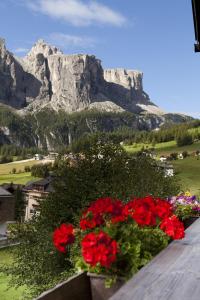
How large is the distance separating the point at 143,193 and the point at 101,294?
34412 millimetres

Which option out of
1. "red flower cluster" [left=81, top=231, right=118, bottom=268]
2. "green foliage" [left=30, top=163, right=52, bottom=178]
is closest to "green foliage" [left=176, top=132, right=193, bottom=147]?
"green foliage" [left=30, top=163, right=52, bottom=178]

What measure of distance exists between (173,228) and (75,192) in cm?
3620

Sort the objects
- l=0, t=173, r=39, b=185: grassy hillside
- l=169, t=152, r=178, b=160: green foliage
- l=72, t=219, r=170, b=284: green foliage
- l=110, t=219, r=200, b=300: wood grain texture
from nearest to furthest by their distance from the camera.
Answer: l=110, t=219, r=200, b=300: wood grain texture → l=72, t=219, r=170, b=284: green foliage → l=169, t=152, r=178, b=160: green foliage → l=0, t=173, r=39, b=185: grassy hillside

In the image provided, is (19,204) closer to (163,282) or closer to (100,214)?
(100,214)

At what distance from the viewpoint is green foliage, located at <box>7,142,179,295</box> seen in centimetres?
3469

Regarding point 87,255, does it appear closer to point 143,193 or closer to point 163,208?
point 163,208

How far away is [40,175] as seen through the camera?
164 m

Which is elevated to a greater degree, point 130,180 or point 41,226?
point 130,180

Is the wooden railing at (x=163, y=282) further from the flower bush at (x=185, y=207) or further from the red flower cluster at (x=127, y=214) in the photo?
the flower bush at (x=185, y=207)

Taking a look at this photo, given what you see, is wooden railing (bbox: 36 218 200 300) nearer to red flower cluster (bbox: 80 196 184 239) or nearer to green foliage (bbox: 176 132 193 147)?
red flower cluster (bbox: 80 196 184 239)

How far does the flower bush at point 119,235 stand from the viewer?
5.00m

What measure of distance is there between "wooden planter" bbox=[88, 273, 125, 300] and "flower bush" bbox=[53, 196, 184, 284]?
0.08m

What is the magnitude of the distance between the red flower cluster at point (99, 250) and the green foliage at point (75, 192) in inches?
1066

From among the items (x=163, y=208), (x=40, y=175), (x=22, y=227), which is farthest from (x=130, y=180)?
(x=40, y=175)
